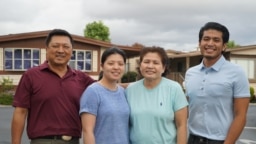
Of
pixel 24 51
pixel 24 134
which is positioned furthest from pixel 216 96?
pixel 24 51

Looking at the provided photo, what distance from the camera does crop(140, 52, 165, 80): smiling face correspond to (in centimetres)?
375

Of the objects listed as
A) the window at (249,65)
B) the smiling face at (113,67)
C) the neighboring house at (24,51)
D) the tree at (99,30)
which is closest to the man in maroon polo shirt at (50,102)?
the smiling face at (113,67)

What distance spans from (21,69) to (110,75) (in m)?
24.4

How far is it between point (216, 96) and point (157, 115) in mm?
592

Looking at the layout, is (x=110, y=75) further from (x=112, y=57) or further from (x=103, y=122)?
(x=103, y=122)

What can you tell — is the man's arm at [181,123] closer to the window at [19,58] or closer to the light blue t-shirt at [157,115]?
the light blue t-shirt at [157,115]

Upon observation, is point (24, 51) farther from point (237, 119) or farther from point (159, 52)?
point (237, 119)

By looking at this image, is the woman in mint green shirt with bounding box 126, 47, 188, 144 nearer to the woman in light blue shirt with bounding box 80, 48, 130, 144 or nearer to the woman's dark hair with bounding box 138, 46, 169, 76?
the woman's dark hair with bounding box 138, 46, 169, 76

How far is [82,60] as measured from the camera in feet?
91.8

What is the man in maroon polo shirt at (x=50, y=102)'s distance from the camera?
3832mm

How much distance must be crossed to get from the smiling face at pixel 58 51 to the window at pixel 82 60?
78.8ft

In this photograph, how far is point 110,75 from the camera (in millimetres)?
3756

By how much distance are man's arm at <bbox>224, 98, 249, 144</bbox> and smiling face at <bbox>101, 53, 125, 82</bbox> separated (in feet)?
3.66

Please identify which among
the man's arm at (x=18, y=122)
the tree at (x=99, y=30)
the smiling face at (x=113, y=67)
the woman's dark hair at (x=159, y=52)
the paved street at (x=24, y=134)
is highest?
the tree at (x=99, y=30)
